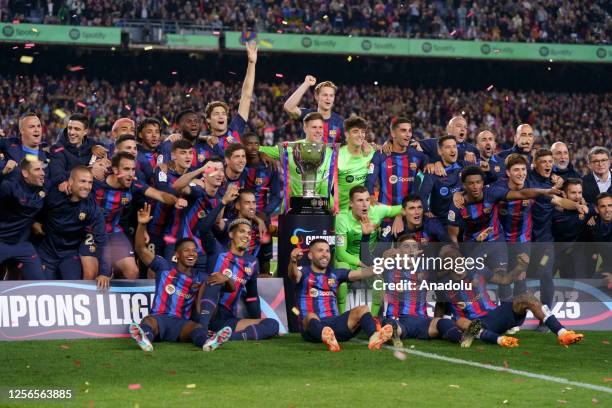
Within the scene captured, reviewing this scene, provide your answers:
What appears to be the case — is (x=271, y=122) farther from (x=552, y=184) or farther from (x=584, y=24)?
(x=552, y=184)

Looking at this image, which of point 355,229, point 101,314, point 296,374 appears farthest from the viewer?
point 355,229

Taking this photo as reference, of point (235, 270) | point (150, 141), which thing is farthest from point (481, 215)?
point (150, 141)

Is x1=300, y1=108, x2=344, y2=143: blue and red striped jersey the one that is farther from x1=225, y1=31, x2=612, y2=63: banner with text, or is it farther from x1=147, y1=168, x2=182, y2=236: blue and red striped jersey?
x1=225, y1=31, x2=612, y2=63: banner with text

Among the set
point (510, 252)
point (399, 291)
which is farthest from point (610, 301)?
point (399, 291)

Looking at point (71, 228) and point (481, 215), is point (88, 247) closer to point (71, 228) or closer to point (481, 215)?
point (71, 228)

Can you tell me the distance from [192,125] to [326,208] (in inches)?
65.4

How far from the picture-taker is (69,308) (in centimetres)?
892

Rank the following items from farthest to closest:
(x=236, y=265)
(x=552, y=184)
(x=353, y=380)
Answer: (x=552, y=184)
(x=236, y=265)
(x=353, y=380)

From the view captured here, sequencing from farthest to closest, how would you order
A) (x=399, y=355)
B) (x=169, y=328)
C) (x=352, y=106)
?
1. (x=352, y=106)
2. (x=169, y=328)
3. (x=399, y=355)

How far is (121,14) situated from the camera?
33625 millimetres

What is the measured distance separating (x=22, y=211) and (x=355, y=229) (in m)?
2.99

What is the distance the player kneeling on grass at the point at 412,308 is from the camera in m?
8.88

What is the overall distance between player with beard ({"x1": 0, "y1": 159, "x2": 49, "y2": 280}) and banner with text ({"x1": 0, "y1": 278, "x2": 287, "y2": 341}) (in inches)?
8.4

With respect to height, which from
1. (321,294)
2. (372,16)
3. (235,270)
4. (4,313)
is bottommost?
(4,313)
